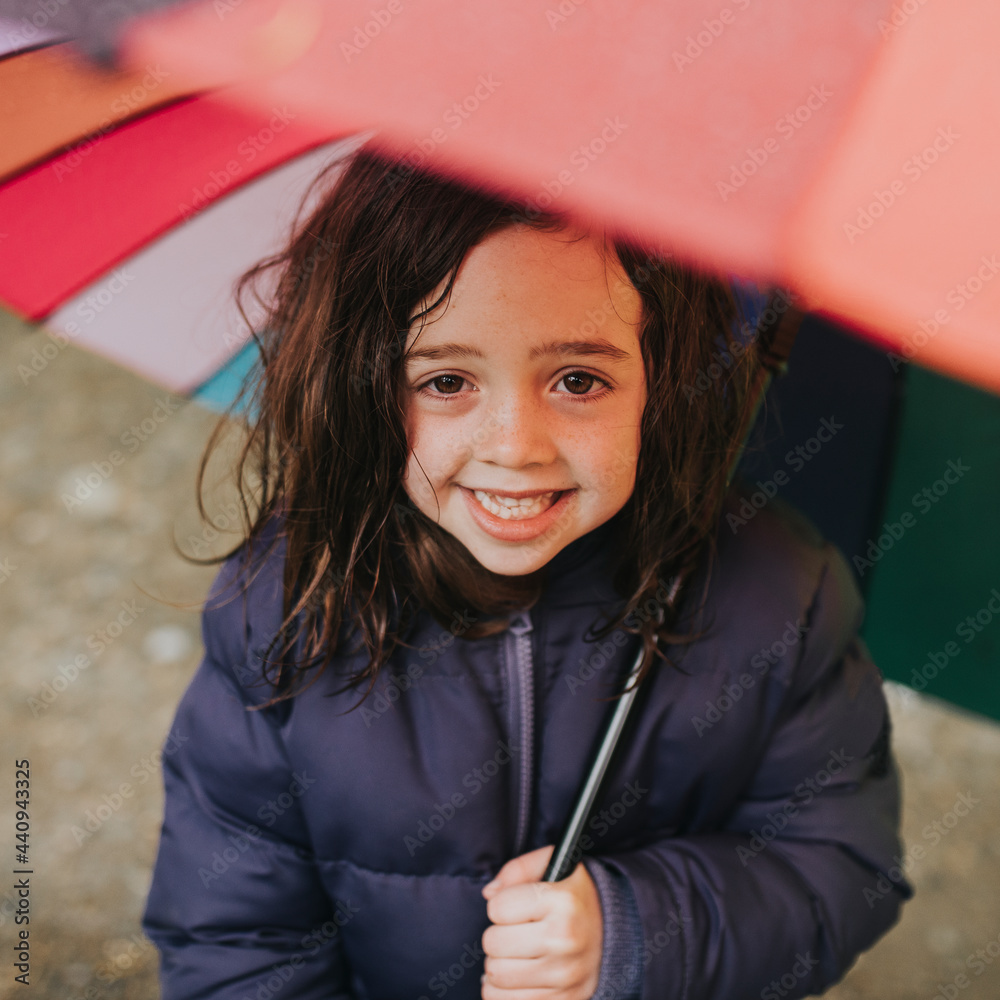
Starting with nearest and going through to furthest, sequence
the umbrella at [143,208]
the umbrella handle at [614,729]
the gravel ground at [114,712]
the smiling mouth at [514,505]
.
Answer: the umbrella at [143,208] → the smiling mouth at [514,505] → the umbrella handle at [614,729] → the gravel ground at [114,712]

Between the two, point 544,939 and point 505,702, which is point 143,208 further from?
point 544,939

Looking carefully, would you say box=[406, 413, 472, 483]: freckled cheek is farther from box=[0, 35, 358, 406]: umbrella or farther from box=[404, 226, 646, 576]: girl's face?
box=[0, 35, 358, 406]: umbrella

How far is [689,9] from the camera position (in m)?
0.84

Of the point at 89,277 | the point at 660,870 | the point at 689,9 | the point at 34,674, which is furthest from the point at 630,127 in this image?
the point at 34,674

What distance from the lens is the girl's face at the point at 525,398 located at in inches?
39.1

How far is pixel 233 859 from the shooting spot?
135 cm

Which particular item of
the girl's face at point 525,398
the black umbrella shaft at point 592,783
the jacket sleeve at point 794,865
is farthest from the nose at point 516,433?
the jacket sleeve at point 794,865

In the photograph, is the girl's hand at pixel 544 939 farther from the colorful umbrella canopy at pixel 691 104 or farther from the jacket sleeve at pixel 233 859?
the colorful umbrella canopy at pixel 691 104

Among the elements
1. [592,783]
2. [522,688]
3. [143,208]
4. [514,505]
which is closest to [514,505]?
[514,505]

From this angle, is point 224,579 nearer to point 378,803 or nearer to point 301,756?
point 301,756

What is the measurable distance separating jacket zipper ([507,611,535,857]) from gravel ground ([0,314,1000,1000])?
2.24 ft

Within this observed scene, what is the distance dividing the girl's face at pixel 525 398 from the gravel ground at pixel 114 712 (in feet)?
2.55

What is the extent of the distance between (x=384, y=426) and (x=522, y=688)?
0.40 metres

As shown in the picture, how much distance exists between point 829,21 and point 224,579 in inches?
38.1
